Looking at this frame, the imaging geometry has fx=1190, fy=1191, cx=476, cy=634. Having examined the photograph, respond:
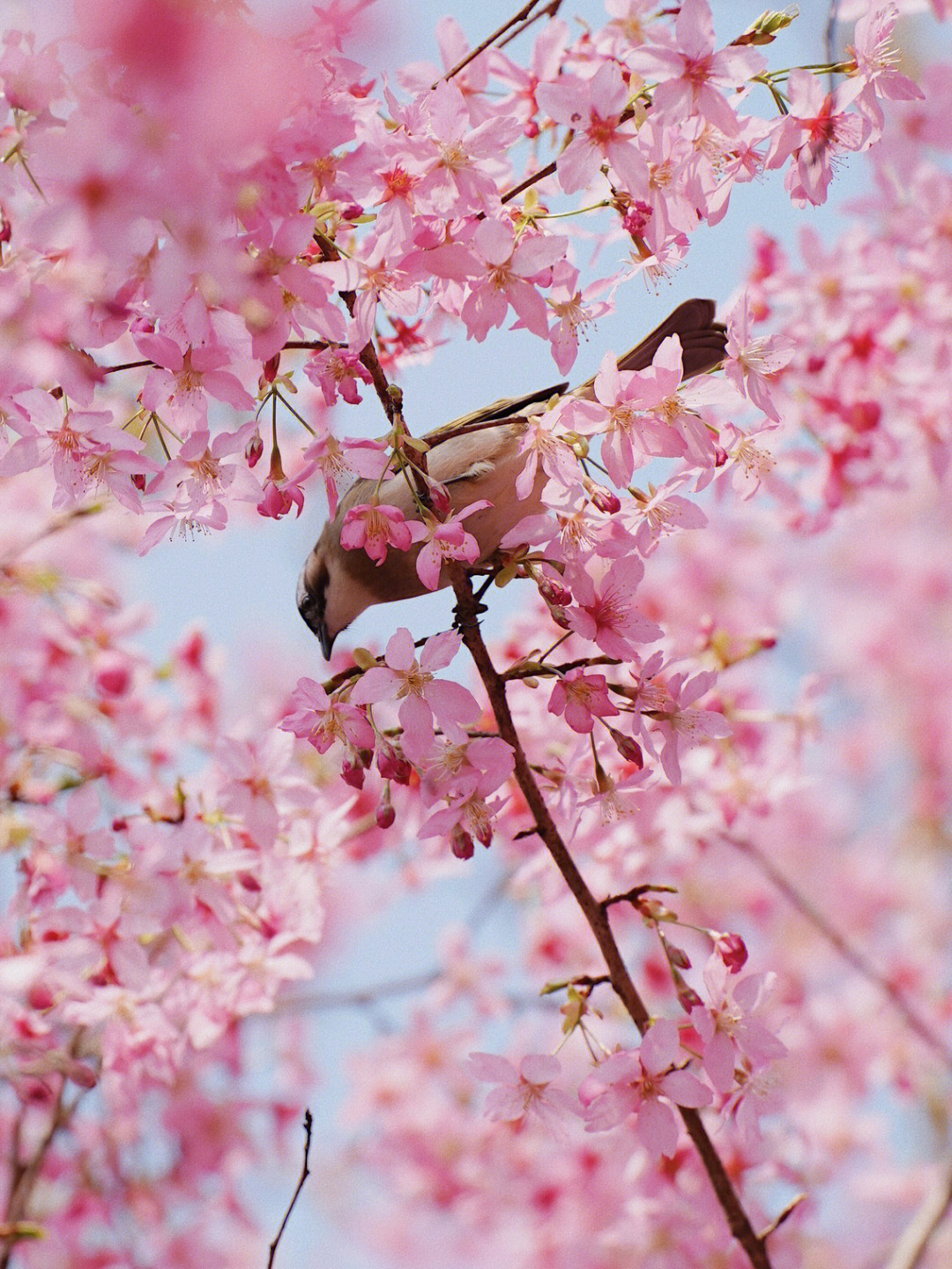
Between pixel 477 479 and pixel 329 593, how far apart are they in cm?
75

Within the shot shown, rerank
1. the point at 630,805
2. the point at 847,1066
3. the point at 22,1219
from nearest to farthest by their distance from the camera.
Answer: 1. the point at 630,805
2. the point at 22,1219
3. the point at 847,1066

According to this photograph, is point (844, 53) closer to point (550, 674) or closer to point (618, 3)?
point (618, 3)

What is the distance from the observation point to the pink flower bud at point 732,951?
1982 mm

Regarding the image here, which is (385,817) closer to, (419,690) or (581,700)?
(419,690)

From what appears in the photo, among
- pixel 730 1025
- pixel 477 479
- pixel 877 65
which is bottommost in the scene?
pixel 730 1025

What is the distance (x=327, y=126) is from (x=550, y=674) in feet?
2.93

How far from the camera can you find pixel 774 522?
4219 mm

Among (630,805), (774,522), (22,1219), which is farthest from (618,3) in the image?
(22,1219)

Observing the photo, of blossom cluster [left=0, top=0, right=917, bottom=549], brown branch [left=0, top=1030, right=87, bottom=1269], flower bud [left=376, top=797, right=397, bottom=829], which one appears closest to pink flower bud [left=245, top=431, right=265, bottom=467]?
Answer: blossom cluster [left=0, top=0, right=917, bottom=549]

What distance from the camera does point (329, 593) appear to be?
10.3ft

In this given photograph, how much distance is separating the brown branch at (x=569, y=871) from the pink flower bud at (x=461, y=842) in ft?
0.38

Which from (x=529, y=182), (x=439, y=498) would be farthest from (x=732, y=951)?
(x=529, y=182)

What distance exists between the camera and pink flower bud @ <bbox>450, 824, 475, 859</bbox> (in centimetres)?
191

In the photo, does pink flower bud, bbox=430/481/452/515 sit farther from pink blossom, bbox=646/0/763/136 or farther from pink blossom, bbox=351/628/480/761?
pink blossom, bbox=646/0/763/136
